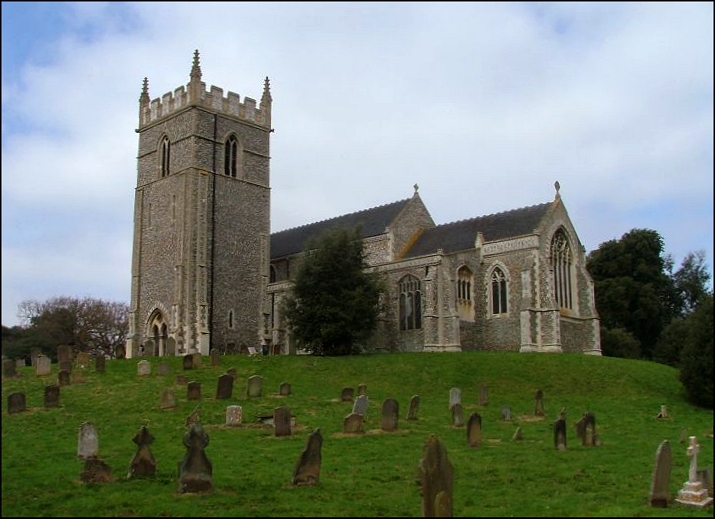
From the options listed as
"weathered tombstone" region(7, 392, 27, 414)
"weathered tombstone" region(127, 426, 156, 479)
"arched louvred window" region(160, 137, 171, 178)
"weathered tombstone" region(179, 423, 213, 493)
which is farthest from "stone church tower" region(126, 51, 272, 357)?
"weathered tombstone" region(179, 423, 213, 493)

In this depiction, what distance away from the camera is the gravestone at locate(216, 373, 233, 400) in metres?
22.3

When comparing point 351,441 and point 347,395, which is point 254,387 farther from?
point 351,441

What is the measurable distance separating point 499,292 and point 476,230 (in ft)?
14.2

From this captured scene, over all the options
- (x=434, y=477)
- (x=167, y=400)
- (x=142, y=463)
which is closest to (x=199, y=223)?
(x=167, y=400)

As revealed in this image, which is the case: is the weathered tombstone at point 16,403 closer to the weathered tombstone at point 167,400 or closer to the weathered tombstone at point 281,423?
the weathered tombstone at point 167,400

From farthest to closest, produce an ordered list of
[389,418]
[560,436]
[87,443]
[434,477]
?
[389,418]
[560,436]
[87,443]
[434,477]

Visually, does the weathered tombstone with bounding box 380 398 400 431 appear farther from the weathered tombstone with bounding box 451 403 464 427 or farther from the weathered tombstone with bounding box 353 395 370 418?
the weathered tombstone with bounding box 451 403 464 427

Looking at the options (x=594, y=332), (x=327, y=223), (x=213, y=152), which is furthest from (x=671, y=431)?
(x=327, y=223)

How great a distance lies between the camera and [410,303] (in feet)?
130

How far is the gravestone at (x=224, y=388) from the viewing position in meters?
22.3

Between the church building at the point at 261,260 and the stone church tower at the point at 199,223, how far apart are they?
66mm

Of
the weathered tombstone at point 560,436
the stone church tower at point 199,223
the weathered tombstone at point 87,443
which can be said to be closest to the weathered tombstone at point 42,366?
the weathered tombstone at point 87,443

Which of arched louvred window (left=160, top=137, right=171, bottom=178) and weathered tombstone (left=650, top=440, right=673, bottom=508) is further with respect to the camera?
arched louvred window (left=160, top=137, right=171, bottom=178)

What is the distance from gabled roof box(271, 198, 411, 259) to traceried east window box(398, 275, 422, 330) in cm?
414
